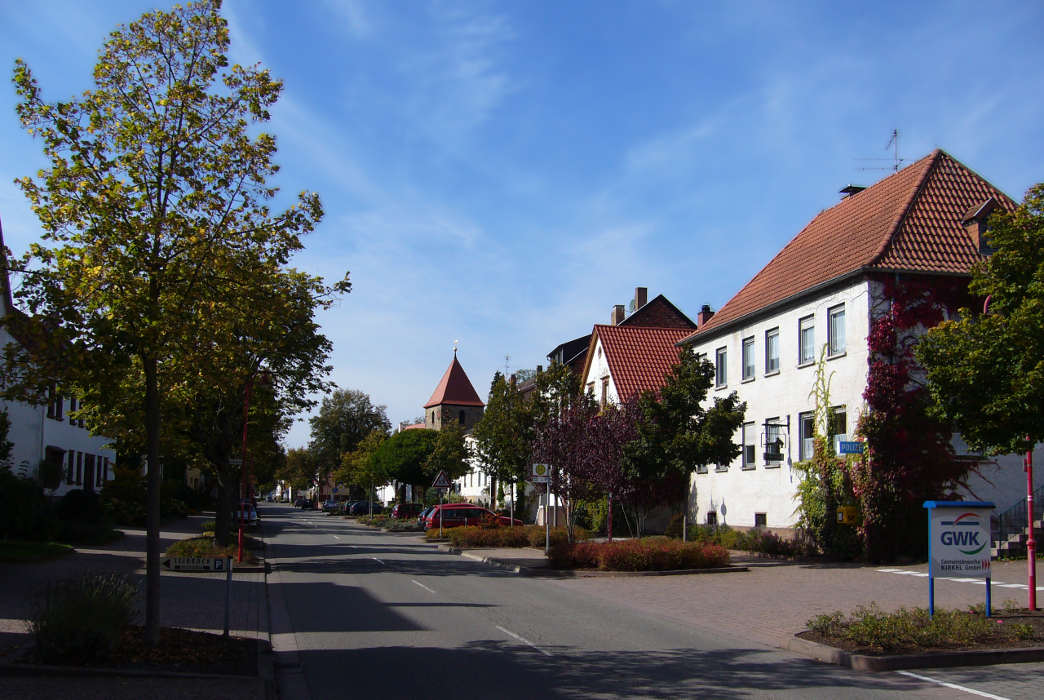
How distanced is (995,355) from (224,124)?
10.3 m

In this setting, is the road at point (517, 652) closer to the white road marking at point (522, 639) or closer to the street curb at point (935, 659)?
the white road marking at point (522, 639)

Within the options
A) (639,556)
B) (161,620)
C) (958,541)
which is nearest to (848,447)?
(639,556)

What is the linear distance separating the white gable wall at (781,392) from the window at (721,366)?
20 cm

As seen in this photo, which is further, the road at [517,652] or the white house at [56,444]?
the white house at [56,444]

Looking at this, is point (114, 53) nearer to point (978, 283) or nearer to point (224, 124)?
point (224, 124)

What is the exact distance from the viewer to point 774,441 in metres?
29.1

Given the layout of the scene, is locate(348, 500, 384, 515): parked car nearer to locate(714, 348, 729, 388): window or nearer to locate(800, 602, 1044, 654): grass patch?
locate(714, 348, 729, 388): window

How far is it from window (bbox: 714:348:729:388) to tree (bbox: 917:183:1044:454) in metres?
20.2

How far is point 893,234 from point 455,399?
311 ft

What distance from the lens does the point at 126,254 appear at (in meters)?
10.1

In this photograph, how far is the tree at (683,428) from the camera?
84.3 ft

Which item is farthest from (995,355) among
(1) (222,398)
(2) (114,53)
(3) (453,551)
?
(3) (453,551)

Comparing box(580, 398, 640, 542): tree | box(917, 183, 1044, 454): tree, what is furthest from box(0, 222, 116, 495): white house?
box(917, 183, 1044, 454): tree

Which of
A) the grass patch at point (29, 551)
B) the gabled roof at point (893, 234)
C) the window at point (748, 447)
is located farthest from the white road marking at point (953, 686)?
the window at point (748, 447)
